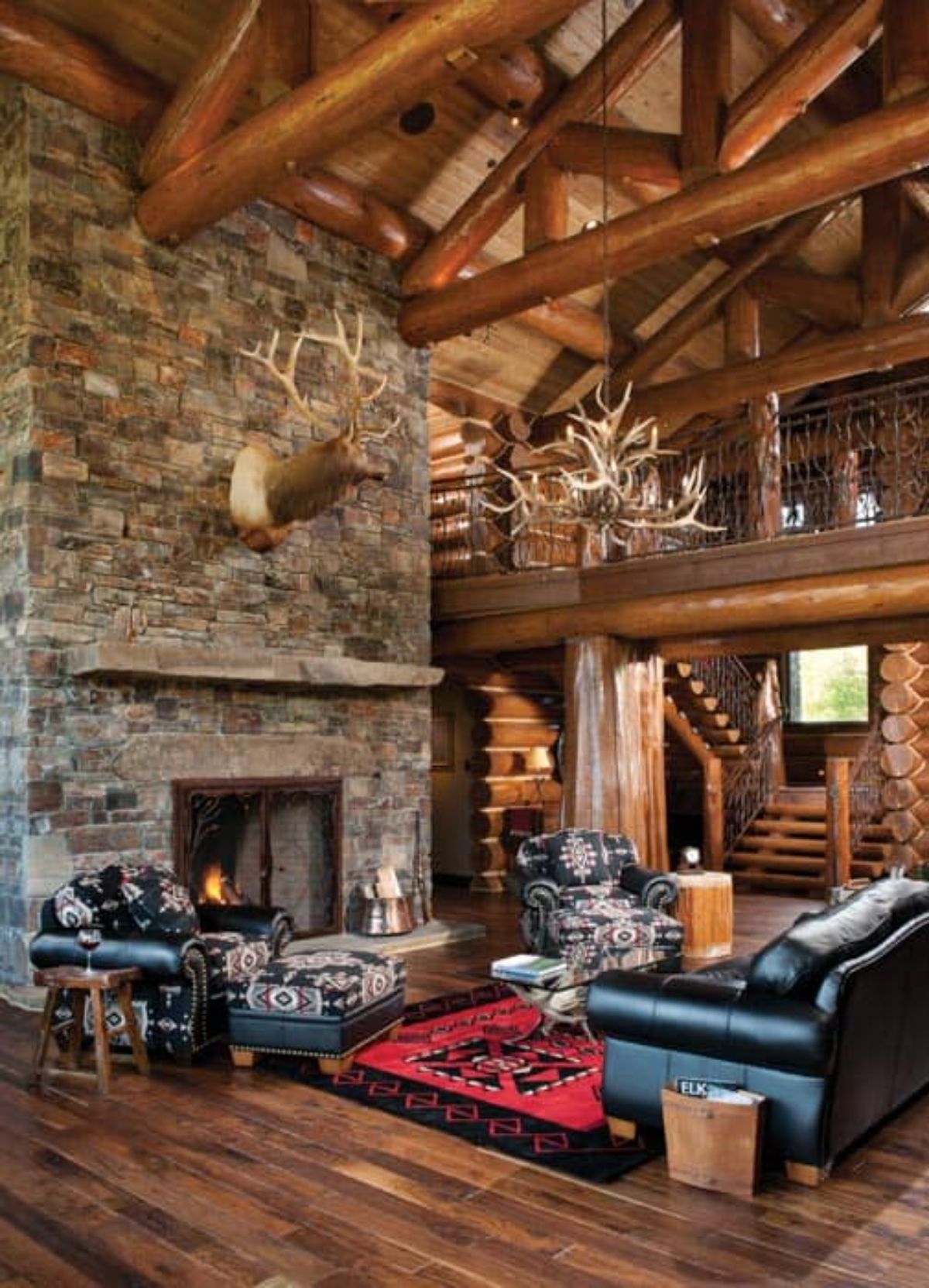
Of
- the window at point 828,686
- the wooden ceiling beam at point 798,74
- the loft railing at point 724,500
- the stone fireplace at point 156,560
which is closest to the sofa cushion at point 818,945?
the loft railing at point 724,500

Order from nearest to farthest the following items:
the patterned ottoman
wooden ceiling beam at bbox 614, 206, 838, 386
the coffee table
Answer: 1. the patterned ottoman
2. the coffee table
3. wooden ceiling beam at bbox 614, 206, 838, 386

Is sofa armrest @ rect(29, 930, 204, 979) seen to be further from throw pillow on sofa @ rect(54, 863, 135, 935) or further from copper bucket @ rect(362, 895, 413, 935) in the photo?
copper bucket @ rect(362, 895, 413, 935)

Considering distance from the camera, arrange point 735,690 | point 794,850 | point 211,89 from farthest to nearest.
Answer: point 735,690, point 794,850, point 211,89

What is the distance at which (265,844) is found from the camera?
25.6 ft

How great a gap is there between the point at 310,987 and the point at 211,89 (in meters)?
5.20

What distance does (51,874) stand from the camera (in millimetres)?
6539

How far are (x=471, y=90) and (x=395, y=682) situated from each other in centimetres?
445

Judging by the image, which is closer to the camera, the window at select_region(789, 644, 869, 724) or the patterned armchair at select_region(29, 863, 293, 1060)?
the patterned armchair at select_region(29, 863, 293, 1060)

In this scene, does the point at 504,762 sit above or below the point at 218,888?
above

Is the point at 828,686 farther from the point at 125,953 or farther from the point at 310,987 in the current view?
the point at 125,953

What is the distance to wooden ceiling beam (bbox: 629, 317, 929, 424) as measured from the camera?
376 inches

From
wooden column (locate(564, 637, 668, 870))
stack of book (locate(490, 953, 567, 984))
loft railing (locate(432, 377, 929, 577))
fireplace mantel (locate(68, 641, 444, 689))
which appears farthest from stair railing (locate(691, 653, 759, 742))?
stack of book (locate(490, 953, 567, 984))

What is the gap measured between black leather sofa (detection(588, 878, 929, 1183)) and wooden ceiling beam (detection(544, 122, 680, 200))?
5389 mm

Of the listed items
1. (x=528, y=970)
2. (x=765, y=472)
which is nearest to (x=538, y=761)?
(x=765, y=472)
